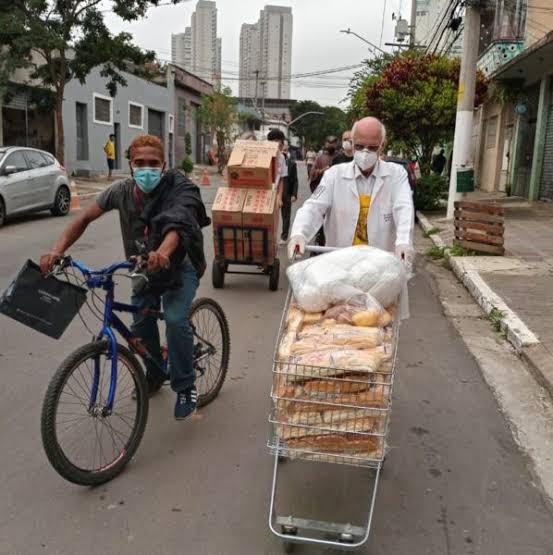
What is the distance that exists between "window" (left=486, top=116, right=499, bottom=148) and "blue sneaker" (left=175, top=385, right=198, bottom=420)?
873 inches

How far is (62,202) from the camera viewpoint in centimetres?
1487

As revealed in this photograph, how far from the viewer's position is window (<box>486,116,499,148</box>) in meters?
23.8

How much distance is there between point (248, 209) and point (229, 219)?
25cm

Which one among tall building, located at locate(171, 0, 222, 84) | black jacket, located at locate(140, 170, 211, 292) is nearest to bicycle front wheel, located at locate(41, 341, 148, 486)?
black jacket, located at locate(140, 170, 211, 292)

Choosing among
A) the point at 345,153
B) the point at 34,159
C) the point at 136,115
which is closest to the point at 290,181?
the point at 345,153

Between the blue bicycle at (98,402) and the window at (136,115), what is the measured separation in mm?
32092

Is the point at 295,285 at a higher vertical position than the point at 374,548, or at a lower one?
higher

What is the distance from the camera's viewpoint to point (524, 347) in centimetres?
557

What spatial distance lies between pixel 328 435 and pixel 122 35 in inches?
841

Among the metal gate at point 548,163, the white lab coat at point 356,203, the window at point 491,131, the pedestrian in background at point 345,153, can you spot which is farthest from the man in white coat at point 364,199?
the window at point 491,131

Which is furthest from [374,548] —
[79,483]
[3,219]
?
[3,219]

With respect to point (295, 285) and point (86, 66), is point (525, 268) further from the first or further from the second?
point (86, 66)

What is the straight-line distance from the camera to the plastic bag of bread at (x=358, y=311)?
2775mm

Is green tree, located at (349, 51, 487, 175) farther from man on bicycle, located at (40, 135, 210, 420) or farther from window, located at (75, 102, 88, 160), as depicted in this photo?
window, located at (75, 102, 88, 160)
